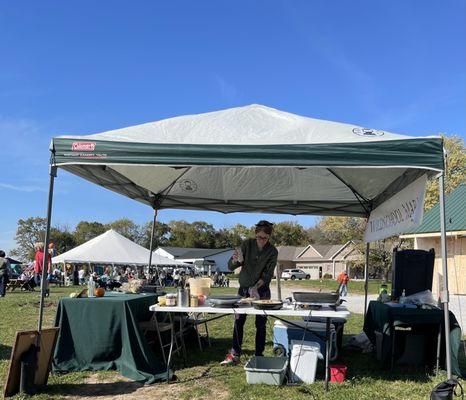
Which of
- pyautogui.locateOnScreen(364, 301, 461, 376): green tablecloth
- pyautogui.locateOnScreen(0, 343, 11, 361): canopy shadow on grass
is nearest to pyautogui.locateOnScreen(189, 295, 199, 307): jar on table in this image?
pyautogui.locateOnScreen(364, 301, 461, 376): green tablecloth

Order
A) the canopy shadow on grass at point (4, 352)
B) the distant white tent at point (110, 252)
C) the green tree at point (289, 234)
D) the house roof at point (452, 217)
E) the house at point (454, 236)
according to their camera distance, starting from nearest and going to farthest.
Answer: the canopy shadow on grass at point (4, 352)
the house roof at point (452, 217)
the house at point (454, 236)
the distant white tent at point (110, 252)
the green tree at point (289, 234)

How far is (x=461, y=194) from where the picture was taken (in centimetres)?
2042

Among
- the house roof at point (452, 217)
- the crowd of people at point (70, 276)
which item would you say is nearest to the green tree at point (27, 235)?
the crowd of people at point (70, 276)

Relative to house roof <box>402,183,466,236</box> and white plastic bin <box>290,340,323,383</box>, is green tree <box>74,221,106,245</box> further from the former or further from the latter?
white plastic bin <box>290,340,323,383</box>

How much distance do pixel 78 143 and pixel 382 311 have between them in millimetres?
3723

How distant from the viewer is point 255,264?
18.0 ft

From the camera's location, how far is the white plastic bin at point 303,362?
466 centimetres

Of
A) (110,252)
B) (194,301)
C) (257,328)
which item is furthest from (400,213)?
(110,252)

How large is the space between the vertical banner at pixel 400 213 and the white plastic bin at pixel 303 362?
1.55 m

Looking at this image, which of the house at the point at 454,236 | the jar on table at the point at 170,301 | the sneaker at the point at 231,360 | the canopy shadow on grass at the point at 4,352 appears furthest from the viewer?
the house at the point at 454,236

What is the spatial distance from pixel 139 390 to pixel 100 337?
2.70ft

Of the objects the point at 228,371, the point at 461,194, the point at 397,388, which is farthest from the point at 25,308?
the point at 461,194

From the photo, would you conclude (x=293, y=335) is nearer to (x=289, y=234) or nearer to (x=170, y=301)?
(x=170, y=301)

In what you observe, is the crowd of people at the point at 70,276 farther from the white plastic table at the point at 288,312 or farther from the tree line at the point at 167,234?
the tree line at the point at 167,234
